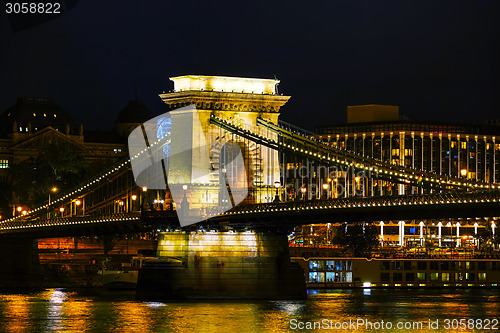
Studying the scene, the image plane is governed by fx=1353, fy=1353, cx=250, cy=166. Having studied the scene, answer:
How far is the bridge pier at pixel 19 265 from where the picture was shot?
300 ft

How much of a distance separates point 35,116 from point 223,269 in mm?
99130

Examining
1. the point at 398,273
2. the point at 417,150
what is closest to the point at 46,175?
the point at 398,273

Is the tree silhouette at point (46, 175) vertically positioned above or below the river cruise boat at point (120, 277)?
above

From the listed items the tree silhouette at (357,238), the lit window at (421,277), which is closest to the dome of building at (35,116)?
the tree silhouette at (357,238)

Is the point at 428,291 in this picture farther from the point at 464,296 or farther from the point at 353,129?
the point at 353,129

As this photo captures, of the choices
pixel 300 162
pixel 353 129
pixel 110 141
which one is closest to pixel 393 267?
pixel 300 162

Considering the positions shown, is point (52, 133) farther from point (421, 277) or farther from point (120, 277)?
point (421, 277)

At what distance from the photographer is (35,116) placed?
6678 inches

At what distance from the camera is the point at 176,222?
7475 cm

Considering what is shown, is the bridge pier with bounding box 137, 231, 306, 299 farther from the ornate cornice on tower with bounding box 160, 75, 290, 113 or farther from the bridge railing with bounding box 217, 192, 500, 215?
the ornate cornice on tower with bounding box 160, 75, 290, 113

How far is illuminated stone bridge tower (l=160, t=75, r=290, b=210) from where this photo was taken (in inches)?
3036

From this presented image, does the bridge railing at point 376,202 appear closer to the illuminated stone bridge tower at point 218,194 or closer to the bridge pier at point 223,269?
the bridge pier at point 223,269

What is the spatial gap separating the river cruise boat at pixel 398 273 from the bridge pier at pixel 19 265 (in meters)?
18.4

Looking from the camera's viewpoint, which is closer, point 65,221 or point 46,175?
point 65,221
